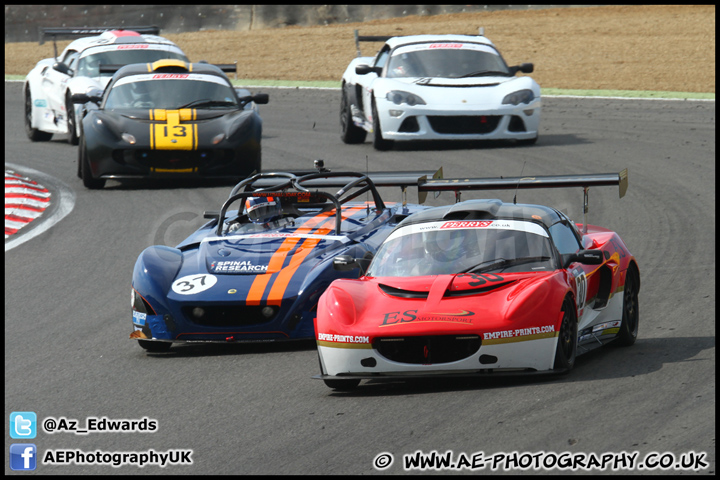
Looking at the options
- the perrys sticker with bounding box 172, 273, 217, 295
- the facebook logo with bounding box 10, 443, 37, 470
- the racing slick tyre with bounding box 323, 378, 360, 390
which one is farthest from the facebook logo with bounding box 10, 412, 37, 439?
the perrys sticker with bounding box 172, 273, 217, 295

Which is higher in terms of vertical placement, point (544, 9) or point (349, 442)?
point (544, 9)

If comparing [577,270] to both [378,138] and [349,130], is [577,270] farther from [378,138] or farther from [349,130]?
[349,130]

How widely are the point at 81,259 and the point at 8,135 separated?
33.0ft

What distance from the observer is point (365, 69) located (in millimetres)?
17312

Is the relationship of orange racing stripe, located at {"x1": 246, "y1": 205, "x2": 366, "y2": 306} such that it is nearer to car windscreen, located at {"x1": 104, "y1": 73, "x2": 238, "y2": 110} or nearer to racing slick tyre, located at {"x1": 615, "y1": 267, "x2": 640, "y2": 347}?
racing slick tyre, located at {"x1": 615, "y1": 267, "x2": 640, "y2": 347}

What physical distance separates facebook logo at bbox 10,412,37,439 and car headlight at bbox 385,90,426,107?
33.9 ft

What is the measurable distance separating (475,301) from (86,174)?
363 inches

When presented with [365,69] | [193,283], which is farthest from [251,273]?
[365,69]

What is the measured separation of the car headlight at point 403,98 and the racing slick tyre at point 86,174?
4.17 m

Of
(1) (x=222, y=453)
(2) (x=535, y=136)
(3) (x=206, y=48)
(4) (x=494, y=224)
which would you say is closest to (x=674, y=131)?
(2) (x=535, y=136)

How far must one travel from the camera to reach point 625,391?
21.4 ft

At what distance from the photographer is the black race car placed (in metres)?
14.4

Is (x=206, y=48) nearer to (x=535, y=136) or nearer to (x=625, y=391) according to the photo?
(x=535, y=136)

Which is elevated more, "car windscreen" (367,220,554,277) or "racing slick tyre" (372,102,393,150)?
"racing slick tyre" (372,102,393,150)
